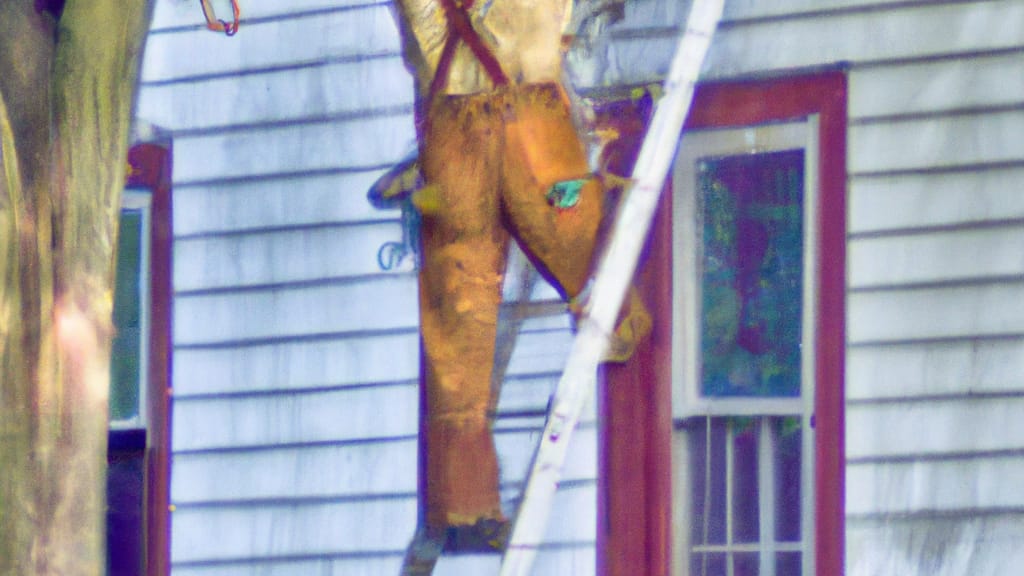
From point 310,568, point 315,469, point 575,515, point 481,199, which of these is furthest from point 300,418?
point 481,199

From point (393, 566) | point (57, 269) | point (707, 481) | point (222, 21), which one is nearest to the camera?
point (57, 269)

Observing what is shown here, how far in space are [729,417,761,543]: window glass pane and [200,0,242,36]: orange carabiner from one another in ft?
6.65

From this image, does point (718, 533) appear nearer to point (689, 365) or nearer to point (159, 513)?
point (689, 365)

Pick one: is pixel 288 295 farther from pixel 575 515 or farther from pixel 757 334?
pixel 757 334

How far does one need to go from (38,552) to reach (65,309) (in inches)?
23.7

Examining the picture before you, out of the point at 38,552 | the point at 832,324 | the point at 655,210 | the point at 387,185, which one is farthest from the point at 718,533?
the point at 38,552

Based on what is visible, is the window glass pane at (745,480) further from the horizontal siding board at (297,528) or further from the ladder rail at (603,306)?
the ladder rail at (603,306)

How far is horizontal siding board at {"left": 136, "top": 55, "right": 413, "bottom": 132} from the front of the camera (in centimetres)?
445

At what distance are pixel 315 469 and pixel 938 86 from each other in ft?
7.06

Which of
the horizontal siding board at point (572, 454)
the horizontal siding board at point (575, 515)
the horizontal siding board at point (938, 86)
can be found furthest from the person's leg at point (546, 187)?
the horizontal siding board at point (938, 86)

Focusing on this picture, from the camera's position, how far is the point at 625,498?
13.4 ft

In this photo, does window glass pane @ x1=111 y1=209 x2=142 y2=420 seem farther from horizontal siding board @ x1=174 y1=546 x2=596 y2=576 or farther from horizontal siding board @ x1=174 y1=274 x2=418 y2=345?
horizontal siding board @ x1=174 y1=546 x2=596 y2=576

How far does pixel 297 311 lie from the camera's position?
4.51m

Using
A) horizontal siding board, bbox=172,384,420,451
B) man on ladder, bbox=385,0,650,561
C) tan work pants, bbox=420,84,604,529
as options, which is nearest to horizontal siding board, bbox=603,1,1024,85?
man on ladder, bbox=385,0,650,561
